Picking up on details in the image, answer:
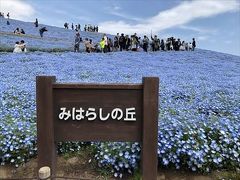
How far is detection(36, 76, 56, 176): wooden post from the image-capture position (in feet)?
16.3

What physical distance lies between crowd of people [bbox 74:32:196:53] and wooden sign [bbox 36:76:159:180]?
945 inches

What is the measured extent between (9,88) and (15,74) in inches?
150

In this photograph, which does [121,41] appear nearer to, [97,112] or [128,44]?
[128,44]

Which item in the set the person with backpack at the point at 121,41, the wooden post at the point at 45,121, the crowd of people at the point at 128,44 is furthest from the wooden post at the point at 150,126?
the person with backpack at the point at 121,41

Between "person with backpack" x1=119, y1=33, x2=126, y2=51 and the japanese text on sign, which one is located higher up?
"person with backpack" x1=119, y1=33, x2=126, y2=51

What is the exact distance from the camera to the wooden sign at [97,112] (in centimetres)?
496

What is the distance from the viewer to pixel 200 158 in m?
6.30

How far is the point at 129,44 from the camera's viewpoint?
33594mm

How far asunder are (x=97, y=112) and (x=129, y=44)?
2887 centimetres

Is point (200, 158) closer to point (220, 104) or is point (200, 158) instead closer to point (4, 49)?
point (220, 104)

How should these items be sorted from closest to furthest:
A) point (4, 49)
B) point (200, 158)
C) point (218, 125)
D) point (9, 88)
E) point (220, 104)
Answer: point (200, 158), point (218, 125), point (220, 104), point (9, 88), point (4, 49)

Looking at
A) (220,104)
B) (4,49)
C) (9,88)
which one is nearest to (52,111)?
(220,104)

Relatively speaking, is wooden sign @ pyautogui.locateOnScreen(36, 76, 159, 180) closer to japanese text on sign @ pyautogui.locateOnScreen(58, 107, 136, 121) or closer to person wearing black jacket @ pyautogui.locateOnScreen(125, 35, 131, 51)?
japanese text on sign @ pyautogui.locateOnScreen(58, 107, 136, 121)

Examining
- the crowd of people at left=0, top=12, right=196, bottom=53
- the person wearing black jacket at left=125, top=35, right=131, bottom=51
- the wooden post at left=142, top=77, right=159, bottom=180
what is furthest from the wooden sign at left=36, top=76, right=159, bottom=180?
the person wearing black jacket at left=125, top=35, right=131, bottom=51
